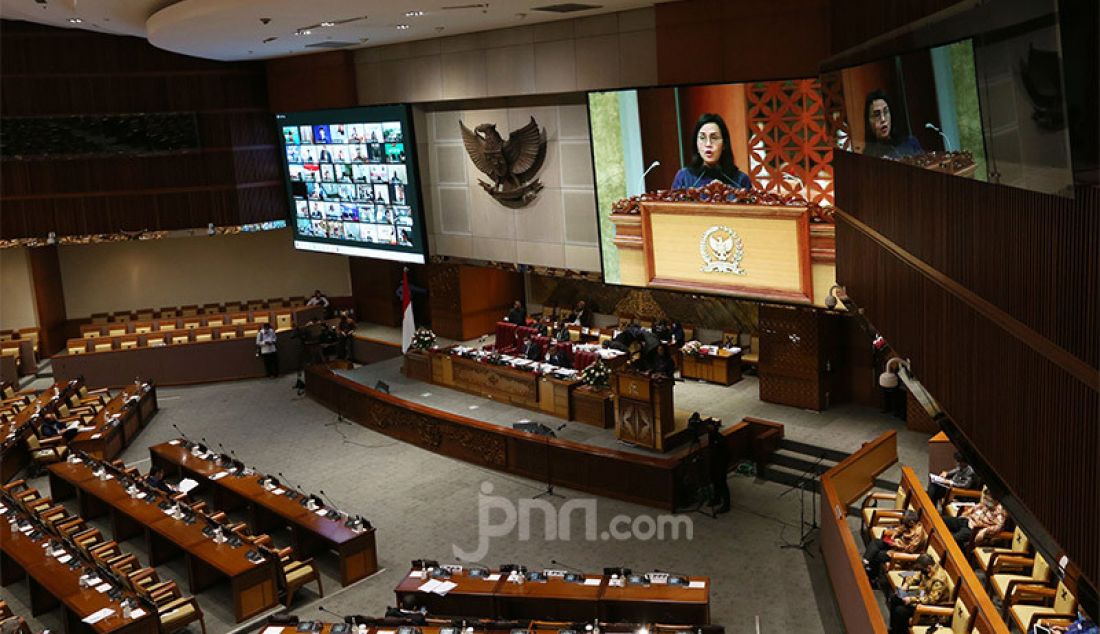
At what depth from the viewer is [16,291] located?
20.8m

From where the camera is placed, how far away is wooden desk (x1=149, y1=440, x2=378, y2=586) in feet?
34.3

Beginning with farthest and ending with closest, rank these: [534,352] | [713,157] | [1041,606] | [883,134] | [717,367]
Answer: [717,367]
[534,352]
[713,157]
[1041,606]
[883,134]

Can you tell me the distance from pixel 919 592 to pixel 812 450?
192 inches

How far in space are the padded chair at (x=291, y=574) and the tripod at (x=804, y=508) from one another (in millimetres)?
5200

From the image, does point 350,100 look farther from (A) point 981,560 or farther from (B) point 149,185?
(A) point 981,560

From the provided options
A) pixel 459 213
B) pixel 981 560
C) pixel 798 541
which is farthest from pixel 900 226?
pixel 459 213

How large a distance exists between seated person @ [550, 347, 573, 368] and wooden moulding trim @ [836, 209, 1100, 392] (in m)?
9.53

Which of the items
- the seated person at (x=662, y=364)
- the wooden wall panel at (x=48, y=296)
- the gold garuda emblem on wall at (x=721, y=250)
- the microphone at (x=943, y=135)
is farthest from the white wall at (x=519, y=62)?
the wooden wall panel at (x=48, y=296)

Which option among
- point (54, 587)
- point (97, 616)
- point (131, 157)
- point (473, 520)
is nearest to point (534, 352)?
point (473, 520)

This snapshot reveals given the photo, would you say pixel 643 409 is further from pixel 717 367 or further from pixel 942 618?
pixel 942 618

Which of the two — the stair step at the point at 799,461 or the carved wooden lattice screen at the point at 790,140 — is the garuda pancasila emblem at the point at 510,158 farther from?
the stair step at the point at 799,461

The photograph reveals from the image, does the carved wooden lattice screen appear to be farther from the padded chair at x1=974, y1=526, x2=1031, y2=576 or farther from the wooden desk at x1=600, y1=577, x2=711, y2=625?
the wooden desk at x1=600, y1=577, x2=711, y2=625

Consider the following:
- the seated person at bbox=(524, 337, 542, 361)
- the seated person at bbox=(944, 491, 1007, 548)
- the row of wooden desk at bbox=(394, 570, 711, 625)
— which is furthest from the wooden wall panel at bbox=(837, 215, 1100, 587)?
the seated person at bbox=(524, 337, 542, 361)

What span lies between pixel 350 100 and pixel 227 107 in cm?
338
